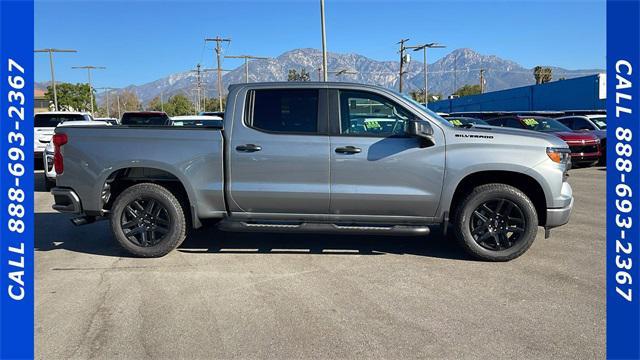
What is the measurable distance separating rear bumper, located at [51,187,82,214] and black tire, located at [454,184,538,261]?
4.37 meters

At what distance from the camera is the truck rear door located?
539 centimetres

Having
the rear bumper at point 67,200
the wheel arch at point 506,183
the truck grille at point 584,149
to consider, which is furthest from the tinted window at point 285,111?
the truck grille at point 584,149

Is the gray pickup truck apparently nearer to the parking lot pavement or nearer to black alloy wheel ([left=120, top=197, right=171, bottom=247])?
black alloy wheel ([left=120, top=197, right=171, bottom=247])

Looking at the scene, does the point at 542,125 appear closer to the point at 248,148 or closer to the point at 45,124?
the point at 248,148

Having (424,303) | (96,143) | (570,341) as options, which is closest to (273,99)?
(96,143)

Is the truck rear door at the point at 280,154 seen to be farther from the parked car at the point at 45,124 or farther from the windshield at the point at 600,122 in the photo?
the windshield at the point at 600,122

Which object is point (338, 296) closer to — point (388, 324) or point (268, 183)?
point (388, 324)

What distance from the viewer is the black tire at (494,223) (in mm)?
5336

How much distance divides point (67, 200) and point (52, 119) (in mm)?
10578

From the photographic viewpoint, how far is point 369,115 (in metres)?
5.55

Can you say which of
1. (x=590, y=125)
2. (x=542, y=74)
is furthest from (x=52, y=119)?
(x=542, y=74)

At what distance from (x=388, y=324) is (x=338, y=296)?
0.69 metres

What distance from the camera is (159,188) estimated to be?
5.68 m

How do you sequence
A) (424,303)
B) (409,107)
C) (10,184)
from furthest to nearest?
(409,107)
(424,303)
(10,184)
